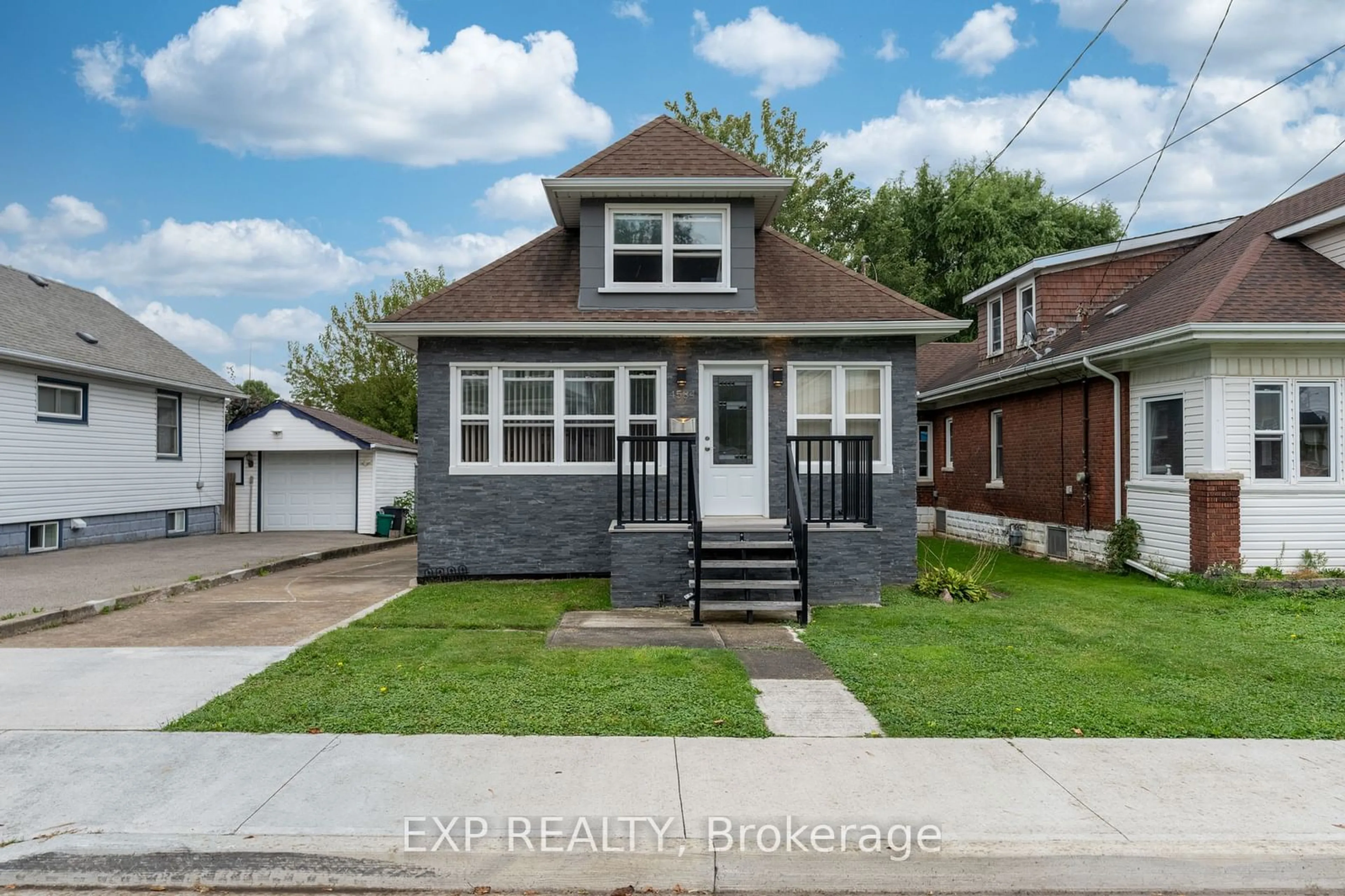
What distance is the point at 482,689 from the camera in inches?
230

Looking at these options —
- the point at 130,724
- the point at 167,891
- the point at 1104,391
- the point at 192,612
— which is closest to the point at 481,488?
the point at 192,612

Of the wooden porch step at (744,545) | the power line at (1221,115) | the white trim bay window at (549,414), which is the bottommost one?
the wooden porch step at (744,545)

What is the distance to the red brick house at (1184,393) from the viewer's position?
1046cm

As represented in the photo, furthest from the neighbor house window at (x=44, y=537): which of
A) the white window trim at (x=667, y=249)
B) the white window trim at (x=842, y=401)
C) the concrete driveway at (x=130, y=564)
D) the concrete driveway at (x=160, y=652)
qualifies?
the white window trim at (x=842, y=401)

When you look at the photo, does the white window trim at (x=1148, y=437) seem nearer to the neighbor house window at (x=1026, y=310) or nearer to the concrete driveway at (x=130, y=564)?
the neighbor house window at (x=1026, y=310)

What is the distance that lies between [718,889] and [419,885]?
1.28 meters

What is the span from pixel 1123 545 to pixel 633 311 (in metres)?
8.00

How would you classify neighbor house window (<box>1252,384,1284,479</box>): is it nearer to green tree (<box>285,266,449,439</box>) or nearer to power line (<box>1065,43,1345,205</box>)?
power line (<box>1065,43,1345,205</box>)

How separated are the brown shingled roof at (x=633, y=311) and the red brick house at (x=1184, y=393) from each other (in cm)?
352

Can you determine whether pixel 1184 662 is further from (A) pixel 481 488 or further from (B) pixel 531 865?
(A) pixel 481 488

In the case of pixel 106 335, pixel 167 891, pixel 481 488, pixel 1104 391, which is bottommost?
pixel 167 891

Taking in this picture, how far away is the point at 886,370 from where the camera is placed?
11.2 meters

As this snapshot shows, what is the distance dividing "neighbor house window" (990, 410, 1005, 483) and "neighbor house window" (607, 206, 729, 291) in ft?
26.0

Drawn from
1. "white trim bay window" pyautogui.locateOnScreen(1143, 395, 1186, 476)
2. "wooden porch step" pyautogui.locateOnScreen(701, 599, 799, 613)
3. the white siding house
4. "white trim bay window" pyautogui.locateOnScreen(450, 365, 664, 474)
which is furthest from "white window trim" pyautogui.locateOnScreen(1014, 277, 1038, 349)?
the white siding house
